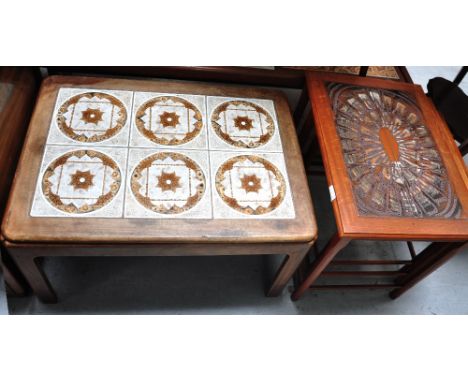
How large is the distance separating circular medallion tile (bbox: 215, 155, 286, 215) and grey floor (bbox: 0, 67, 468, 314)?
57 centimetres

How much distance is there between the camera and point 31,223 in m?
1.25

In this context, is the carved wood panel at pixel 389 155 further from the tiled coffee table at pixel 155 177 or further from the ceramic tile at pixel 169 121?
the ceramic tile at pixel 169 121

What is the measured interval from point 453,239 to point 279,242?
0.66m

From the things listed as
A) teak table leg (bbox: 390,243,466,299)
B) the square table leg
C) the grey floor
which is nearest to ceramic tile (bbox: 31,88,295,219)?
the square table leg

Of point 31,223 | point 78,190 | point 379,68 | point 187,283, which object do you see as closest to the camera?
point 31,223

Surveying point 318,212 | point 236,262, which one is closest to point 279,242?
point 236,262

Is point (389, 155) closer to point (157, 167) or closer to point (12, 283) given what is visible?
point (157, 167)

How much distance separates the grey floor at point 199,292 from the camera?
5.71ft

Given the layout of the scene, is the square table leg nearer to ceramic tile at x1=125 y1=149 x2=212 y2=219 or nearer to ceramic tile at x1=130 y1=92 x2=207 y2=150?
Answer: ceramic tile at x1=125 y1=149 x2=212 y2=219

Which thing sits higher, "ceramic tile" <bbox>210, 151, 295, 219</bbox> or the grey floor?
"ceramic tile" <bbox>210, 151, 295, 219</bbox>

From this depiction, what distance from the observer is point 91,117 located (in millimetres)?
1538

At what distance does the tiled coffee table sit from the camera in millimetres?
1295

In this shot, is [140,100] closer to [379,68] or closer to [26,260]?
[26,260]

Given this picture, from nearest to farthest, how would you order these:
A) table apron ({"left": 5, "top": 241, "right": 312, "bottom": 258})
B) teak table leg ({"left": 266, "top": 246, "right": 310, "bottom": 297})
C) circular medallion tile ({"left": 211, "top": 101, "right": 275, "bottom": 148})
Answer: table apron ({"left": 5, "top": 241, "right": 312, "bottom": 258}), teak table leg ({"left": 266, "top": 246, "right": 310, "bottom": 297}), circular medallion tile ({"left": 211, "top": 101, "right": 275, "bottom": 148})
